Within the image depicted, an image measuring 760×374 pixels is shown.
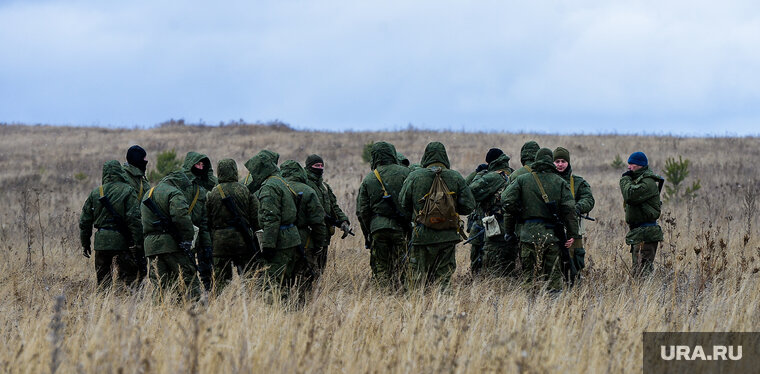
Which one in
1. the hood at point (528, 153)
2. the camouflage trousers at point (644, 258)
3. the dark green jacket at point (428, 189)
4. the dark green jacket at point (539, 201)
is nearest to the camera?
the dark green jacket at point (539, 201)

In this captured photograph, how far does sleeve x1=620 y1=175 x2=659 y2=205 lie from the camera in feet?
27.1

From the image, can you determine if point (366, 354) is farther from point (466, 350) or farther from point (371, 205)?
point (371, 205)

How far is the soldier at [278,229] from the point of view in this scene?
23.7ft

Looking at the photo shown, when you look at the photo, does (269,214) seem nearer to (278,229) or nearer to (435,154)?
(278,229)

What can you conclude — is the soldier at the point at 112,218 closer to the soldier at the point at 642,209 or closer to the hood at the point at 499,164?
the hood at the point at 499,164

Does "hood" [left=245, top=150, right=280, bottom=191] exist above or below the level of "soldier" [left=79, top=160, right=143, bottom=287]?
above

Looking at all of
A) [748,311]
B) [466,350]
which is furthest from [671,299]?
[466,350]

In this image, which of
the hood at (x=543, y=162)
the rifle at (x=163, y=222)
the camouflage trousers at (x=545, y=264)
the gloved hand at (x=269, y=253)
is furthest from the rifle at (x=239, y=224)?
the hood at (x=543, y=162)

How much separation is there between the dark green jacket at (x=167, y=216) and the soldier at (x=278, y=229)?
2.53 ft

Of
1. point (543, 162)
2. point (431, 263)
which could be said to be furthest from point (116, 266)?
point (543, 162)

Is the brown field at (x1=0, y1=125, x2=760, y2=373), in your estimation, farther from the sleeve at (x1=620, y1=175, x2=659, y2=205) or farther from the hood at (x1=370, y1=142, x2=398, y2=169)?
the hood at (x1=370, y1=142, x2=398, y2=169)

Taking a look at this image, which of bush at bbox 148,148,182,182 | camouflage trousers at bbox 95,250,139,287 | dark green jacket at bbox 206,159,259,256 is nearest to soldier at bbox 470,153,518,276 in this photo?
dark green jacket at bbox 206,159,259,256

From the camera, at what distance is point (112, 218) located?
7.89 m

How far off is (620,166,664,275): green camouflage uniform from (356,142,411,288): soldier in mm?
2703
